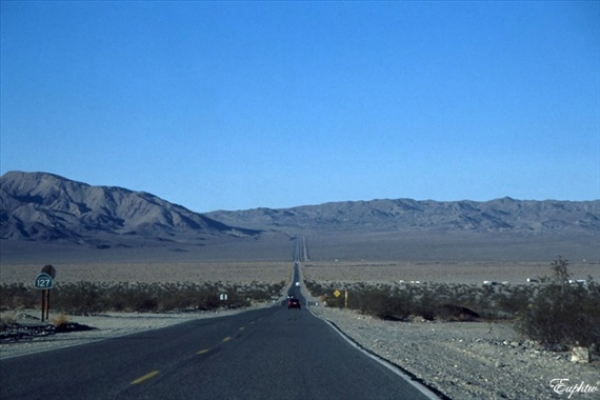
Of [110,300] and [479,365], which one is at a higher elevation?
[110,300]

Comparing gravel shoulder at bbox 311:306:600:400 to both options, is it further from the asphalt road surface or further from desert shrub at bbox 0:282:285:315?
desert shrub at bbox 0:282:285:315

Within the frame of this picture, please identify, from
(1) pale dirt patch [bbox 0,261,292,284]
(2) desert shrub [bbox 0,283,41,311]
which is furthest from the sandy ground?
(1) pale dirt patch [bbox 0,261,292,284]

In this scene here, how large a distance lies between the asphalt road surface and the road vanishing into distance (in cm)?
2

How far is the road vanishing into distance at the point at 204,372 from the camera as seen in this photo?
15219mm

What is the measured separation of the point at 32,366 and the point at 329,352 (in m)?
7.80

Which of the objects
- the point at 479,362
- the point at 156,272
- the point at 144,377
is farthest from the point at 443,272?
the point at 144,377

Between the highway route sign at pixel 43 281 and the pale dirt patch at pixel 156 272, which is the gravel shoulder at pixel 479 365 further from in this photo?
the pale dirt patch at pixel 156 272

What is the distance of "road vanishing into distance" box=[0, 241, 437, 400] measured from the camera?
1522 cm

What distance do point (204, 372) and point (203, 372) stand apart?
25 millimetres

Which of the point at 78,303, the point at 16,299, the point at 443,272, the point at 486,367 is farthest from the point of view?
the point at 443,272

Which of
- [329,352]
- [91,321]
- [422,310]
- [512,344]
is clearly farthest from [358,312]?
[329,352]

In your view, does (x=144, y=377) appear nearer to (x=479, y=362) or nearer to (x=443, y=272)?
(x=479, y=362)

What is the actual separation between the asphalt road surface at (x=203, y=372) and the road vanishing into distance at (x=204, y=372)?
0.02m

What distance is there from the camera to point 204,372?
1833 centimetres
